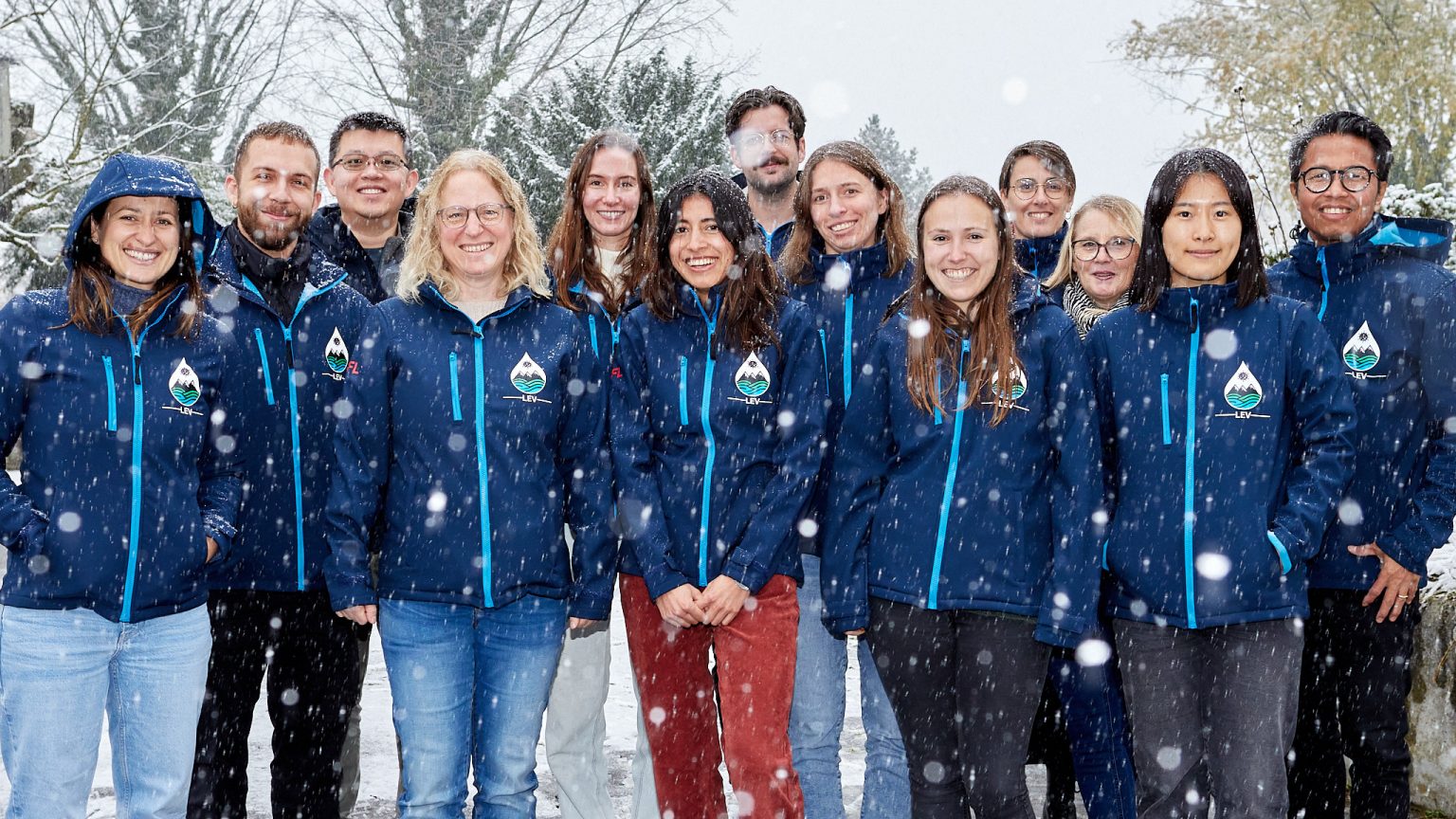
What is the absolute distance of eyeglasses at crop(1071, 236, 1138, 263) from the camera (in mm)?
4551

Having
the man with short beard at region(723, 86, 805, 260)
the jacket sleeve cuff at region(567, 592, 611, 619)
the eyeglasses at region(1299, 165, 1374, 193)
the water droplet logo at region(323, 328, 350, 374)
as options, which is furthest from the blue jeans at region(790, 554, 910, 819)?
the eyeglasses at region(1299, 165, 1374, 193)

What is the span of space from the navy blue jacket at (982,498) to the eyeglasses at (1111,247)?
1158mm

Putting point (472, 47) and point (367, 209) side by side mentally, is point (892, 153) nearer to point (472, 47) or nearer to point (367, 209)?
point (472, 47)

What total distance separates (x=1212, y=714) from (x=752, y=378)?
64.5 inches

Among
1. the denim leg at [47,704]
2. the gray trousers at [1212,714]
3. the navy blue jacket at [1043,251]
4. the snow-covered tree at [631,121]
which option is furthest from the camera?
the snow-covered tree at [631,121]

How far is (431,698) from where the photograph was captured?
3391mm

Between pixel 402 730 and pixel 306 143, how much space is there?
2233 millimetres

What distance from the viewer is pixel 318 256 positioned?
4184 millimetres

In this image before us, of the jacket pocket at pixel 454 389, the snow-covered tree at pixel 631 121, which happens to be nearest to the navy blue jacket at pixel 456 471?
the jacket pocket at pixel 454 389

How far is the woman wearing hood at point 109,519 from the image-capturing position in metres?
3.11

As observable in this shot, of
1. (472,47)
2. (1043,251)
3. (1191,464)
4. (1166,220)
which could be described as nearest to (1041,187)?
(1043,251)

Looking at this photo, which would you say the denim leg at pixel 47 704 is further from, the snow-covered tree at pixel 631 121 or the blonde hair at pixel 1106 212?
the snow-covered tree at pixel 631 121

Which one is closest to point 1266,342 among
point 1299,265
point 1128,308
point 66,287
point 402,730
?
point 1128,308

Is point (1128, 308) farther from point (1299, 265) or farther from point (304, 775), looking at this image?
point (304, 775)
